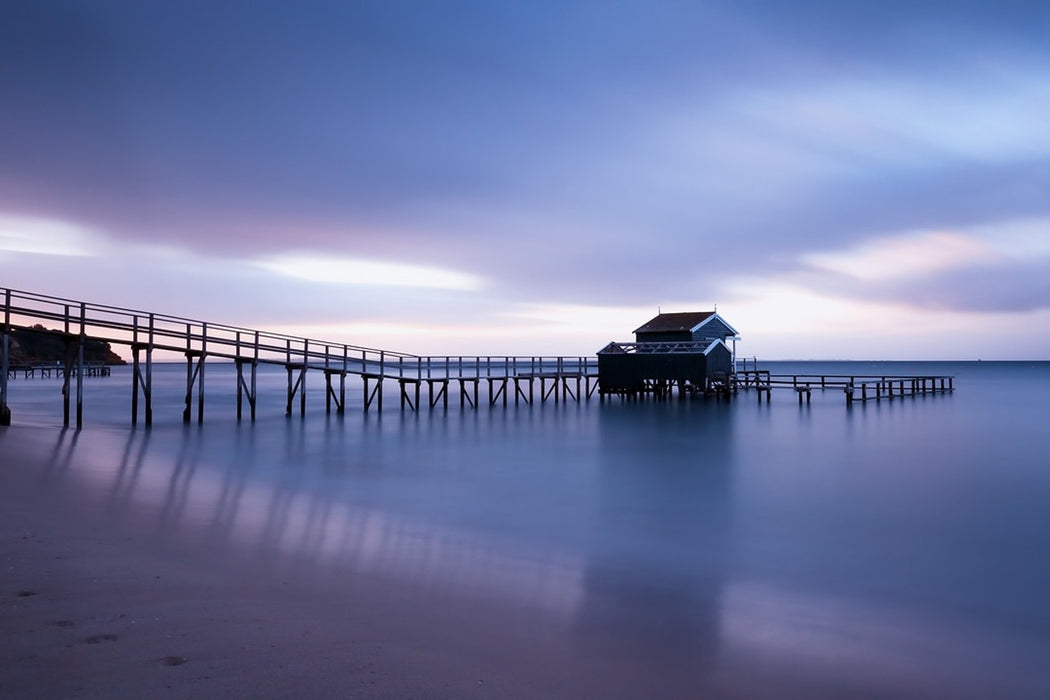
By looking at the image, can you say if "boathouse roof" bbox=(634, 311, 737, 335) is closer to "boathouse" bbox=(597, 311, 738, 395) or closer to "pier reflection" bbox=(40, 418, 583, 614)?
"boathouse" bbox=(597, 311, 738, 395)

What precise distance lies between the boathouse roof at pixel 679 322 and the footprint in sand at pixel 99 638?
33584 mm

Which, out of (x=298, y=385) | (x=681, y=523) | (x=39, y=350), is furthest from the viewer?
(x=39, y=350)

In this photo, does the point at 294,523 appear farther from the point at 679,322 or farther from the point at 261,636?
the point at 679,322

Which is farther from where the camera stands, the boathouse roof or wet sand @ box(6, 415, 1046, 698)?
the boathouse roof

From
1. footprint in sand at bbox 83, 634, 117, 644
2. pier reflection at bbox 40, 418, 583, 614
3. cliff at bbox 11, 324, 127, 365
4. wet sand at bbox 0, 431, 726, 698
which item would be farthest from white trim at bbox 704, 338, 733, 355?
cliff at bbox 11, 324, 127, 365

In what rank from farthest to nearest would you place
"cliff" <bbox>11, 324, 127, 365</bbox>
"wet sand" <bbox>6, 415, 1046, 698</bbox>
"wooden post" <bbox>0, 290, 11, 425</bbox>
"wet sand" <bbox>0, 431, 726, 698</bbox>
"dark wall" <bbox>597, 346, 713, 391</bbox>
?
1. "cliff" <bbox>11, 324, 127, 365</bbox>
2. "dark wall" <bbox>597, 346, 713, 391</bbox>
3. "wooden post" <bbox>0, 290, 11, 425</bbox>
4. "wet sand" <bbox>6, 415, 1046, 698</bbox>
5. "wet sand" <bbox>0, 431, 726, 698</bbox>

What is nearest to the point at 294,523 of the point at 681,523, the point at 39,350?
the point at 681,523

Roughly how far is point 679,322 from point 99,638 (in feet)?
114

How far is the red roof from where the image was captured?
3725 cm

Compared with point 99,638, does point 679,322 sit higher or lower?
higher

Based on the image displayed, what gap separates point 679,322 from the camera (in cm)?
3794

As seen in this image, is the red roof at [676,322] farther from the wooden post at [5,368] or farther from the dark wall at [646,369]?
the wooden post at [5,368]

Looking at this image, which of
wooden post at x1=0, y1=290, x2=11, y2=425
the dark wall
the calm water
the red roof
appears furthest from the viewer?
the red roof

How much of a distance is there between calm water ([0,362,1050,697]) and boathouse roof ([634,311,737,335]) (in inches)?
528
